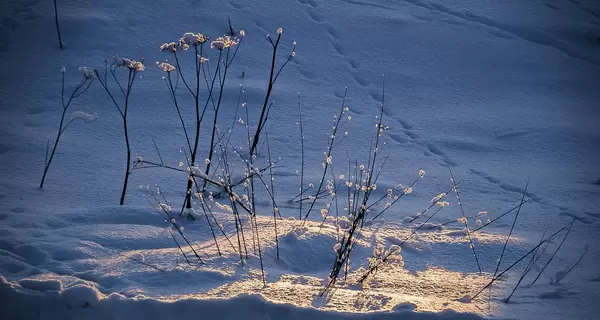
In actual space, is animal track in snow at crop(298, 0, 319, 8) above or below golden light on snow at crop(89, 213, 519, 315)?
above

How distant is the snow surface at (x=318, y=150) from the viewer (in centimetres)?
232

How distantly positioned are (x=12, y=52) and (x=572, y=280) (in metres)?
4.21

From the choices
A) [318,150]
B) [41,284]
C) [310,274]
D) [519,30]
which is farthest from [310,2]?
[41,284]

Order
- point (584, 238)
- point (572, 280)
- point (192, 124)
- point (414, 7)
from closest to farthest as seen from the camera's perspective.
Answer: point (572, 280) < point (584, 238) < point (192, 124) < point (414, 7)

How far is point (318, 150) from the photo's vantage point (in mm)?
4094

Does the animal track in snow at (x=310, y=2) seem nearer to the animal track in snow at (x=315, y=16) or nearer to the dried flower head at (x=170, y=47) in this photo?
the animal track in snow at (x=315, y=16)

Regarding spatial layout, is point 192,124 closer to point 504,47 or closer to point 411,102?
point 411,102

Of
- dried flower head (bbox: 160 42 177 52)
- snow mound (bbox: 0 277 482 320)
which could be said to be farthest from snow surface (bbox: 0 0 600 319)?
dried flower head (bbox: 160 42 177 52)

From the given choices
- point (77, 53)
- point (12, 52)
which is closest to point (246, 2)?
point (77, 53)

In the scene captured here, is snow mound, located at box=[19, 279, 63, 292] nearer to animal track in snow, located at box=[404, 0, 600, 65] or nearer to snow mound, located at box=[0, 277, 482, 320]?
snow mound, located at box=[0, 277, 482, 320]

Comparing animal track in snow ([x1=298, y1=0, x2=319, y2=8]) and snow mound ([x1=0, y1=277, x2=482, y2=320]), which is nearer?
snow mound ([x1=0, y1=277, x2=482, y2=320])

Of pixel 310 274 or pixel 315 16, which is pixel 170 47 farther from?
pixel 315 16

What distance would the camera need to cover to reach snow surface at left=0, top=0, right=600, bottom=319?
2.32 metres

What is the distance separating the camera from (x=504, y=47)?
570 cm
